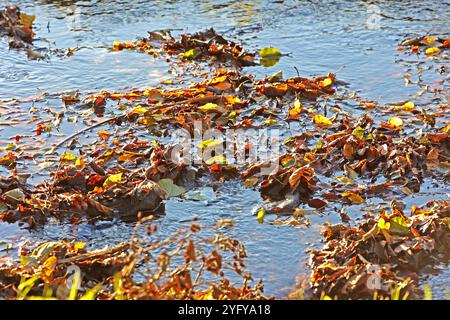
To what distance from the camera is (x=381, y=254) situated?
3.34m

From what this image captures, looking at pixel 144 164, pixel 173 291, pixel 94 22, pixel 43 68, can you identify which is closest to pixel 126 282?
pixel 173 291

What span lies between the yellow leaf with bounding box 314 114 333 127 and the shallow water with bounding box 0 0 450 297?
562 millimetres

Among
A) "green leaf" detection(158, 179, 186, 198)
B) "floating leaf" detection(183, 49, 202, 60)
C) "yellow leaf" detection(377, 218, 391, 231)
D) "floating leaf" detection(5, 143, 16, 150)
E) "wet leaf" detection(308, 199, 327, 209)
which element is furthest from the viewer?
"floating leaf" detection(183, 49, 202, 60)

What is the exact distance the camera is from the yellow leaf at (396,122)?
474cm

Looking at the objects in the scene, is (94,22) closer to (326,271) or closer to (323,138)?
(323,138)

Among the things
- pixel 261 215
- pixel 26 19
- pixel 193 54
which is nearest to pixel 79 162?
pixel 261 215

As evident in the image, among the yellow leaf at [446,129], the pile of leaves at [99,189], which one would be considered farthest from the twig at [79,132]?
the yellow leaf at [446,129]

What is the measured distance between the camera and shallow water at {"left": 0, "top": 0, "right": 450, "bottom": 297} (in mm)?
3676

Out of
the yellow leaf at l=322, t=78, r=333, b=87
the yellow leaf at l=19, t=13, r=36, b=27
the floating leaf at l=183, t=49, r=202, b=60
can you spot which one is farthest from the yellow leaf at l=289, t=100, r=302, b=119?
the yellow leaf at l=19, t=13, r=36, b=27

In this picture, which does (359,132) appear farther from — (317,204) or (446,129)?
(317,204)

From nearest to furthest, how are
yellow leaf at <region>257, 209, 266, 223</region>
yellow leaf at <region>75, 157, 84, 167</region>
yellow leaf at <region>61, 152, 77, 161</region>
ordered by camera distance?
yellow leaf at <region>257, 209, 266, 223</region> < yellow leaf at <region>75, 157, 84, 167</region> < yellow leaf at <region>61, 152, 77, 161</region>

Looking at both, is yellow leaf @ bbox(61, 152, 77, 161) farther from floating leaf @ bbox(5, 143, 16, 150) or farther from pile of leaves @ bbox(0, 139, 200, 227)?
floating leaf @ bbox(5, 143, 16, 150)

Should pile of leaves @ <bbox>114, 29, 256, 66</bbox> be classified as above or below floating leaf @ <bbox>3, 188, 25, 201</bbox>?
above

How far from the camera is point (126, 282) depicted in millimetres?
2705
